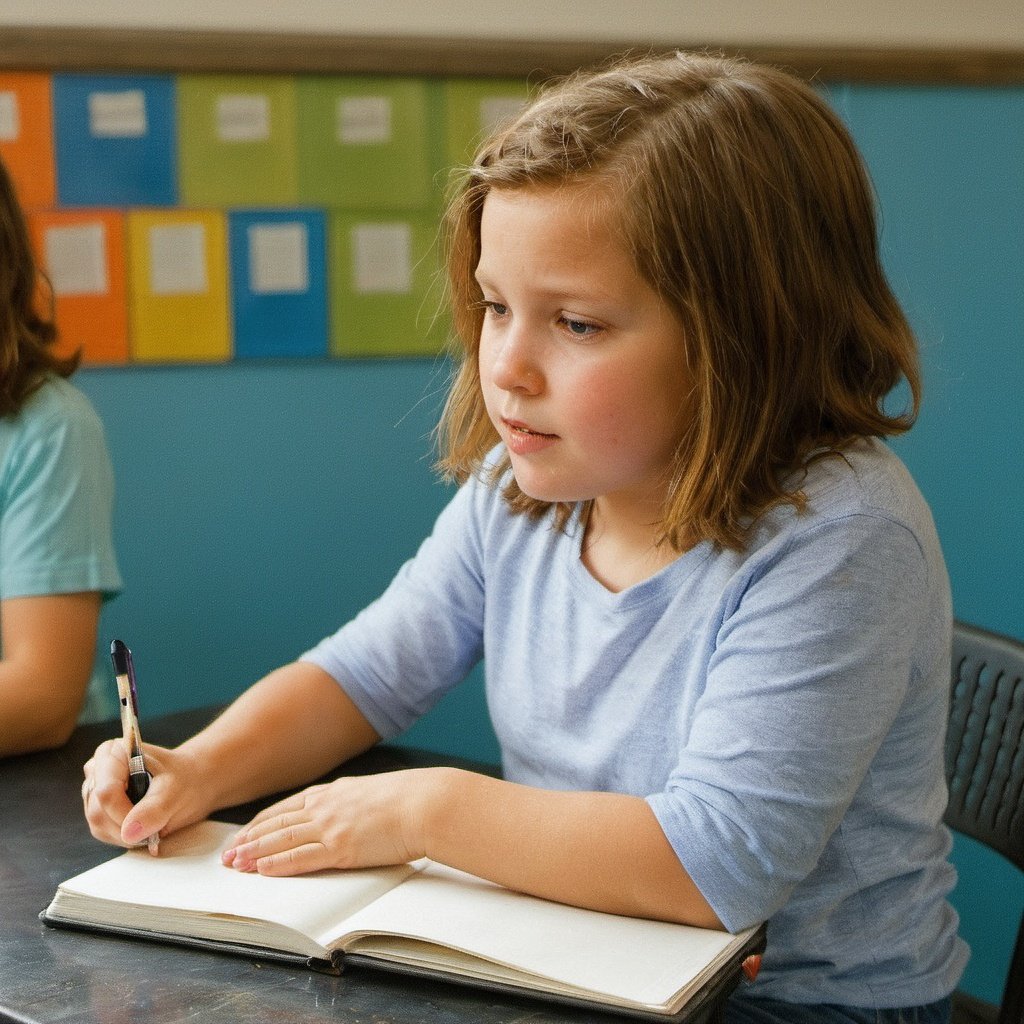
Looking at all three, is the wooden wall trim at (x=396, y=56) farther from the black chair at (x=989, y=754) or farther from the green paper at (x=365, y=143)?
the black chair at (x=989, y=754)

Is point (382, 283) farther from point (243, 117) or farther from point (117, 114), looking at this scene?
point (117, 114)

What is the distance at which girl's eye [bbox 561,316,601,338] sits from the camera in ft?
3.28

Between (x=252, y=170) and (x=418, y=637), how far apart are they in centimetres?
100

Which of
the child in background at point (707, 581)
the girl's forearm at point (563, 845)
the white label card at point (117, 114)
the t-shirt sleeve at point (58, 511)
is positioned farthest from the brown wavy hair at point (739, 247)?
the white label card at point (117, 114)

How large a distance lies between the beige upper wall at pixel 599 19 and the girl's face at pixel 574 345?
3.61ft

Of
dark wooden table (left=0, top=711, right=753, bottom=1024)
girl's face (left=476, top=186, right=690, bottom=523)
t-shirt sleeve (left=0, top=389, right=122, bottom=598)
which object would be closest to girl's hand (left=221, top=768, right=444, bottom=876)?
dark wooden table (left=0, top=711, right=753, bottom=1024)

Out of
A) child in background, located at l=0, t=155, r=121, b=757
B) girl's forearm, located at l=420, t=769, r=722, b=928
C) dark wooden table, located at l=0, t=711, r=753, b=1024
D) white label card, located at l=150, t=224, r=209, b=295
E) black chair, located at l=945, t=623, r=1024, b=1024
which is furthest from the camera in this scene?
white label card, located at l=150, t=224, r=209, b=295

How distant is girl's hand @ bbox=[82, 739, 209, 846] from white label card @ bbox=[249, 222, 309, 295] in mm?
1092

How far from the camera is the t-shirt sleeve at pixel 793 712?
0.92m

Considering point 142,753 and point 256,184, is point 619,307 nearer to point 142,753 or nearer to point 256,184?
point 142,753

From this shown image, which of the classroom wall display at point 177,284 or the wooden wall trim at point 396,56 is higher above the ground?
the wooden wall trim at point 396,56

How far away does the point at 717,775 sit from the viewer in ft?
3.05

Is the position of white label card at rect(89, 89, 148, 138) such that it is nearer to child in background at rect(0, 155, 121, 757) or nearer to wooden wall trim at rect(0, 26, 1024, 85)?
wooden wall trim at rect(0, 26, 1024, 85)

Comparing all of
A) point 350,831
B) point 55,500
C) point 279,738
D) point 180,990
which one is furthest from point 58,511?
point 180,990
